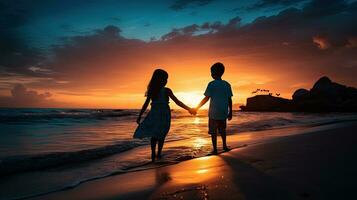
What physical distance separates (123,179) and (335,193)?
3164 millimetres

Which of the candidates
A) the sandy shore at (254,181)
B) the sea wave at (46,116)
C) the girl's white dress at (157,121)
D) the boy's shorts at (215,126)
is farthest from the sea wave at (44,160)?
the sea wave at (46,116)

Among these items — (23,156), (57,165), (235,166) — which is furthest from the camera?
(23,156)

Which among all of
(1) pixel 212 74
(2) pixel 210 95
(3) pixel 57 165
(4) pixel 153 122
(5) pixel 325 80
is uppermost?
(5) pixel 325 80

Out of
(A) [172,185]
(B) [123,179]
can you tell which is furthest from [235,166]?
(B) [123,179]

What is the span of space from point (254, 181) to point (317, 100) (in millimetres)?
59512

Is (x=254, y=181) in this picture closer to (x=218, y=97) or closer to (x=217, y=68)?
(x=218, y=97)

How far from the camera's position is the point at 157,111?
7.61 metres

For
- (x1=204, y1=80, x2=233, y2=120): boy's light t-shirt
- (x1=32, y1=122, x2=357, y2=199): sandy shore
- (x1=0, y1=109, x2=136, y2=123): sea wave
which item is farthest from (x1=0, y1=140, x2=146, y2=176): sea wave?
(x1=0, y1=109, x2=136, y2=123): sea wave

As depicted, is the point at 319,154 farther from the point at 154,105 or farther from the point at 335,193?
the point at 154,105

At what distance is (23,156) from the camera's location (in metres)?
7.82

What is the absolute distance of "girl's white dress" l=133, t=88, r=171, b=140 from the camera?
7.49 metres

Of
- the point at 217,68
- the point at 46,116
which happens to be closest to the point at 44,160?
the point at 217,68

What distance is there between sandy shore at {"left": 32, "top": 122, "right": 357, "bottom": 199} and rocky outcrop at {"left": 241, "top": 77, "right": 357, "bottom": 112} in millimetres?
51814

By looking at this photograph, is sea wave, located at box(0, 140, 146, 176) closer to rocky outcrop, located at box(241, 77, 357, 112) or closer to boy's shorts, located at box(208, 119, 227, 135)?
boy's shorts, located at box(208, 119, 227, 135)
